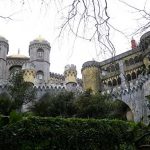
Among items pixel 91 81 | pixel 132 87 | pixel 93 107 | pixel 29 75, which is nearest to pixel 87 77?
pixel 91 81

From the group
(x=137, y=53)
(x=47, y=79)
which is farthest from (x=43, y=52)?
(x=137, y=53)

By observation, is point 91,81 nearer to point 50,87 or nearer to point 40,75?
point 50,87

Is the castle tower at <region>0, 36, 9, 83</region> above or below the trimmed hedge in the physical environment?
above

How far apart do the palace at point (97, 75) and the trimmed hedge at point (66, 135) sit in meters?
12.4

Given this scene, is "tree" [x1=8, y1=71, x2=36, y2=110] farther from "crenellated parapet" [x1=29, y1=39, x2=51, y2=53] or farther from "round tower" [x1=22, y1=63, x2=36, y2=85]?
"crenellated parapet" [x1=29, y1=39, x2=51, y2=53]

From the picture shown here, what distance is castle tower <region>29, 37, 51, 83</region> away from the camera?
45.3m

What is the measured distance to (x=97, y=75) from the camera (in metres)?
41.3

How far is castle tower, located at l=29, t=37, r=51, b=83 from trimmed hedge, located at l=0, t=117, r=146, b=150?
3138 centimetres

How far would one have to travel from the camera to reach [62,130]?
42.3ft

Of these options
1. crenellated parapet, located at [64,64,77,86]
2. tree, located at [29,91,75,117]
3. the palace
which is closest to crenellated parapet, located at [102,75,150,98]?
the palace

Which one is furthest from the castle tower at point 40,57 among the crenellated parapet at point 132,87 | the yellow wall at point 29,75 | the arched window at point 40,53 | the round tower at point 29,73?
the crenellated parapet at point 132,87

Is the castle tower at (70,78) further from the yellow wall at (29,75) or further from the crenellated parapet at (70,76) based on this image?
the yellow wall at (29,75)

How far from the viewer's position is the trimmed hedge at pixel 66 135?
11938mm

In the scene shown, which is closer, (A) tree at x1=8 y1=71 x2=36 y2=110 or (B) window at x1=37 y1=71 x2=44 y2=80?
(A) tree at x1=8 y1=71 x2=36 y2=110
